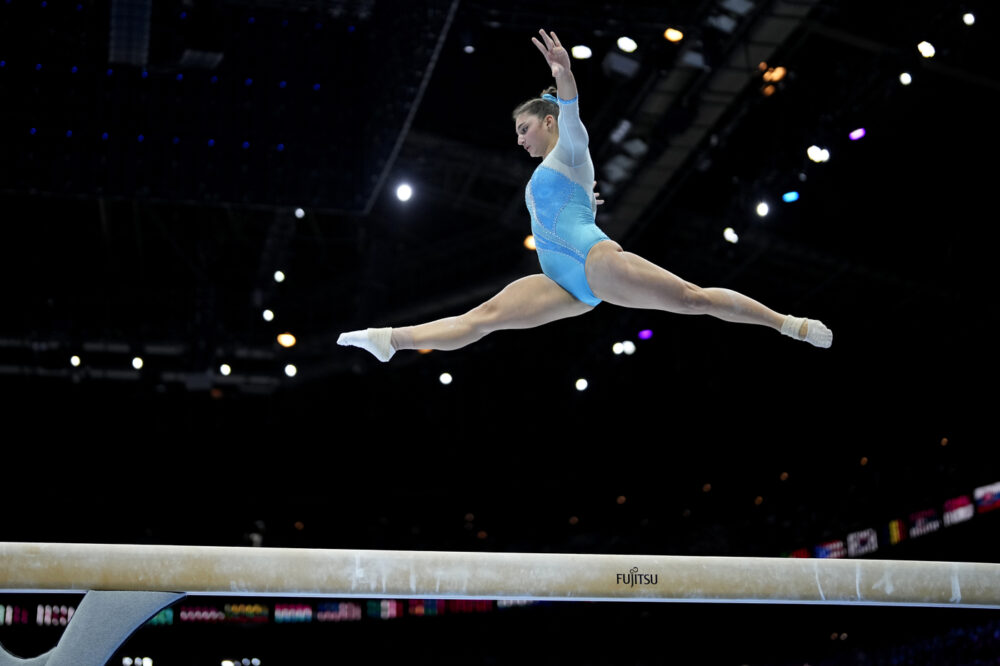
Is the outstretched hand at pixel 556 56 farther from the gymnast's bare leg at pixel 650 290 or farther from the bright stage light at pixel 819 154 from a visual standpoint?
the bright stage light at pixel 819 154

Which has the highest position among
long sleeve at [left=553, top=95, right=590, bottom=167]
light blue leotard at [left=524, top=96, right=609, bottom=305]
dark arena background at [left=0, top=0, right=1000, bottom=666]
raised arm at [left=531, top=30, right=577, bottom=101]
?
dark arena background at [left=0, top=0, right=1000, bottom=666]

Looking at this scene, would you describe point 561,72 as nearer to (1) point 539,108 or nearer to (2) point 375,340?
(1) point 539,108

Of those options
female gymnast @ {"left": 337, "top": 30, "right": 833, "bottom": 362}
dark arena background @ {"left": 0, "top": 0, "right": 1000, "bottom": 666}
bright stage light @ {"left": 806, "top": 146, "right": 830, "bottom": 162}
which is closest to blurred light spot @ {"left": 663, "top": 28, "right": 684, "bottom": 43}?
dark arena background @ {"left": 0, "top": 0, "right": 1000, "bottom": 666}

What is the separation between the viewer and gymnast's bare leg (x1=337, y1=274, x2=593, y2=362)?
14.1ft

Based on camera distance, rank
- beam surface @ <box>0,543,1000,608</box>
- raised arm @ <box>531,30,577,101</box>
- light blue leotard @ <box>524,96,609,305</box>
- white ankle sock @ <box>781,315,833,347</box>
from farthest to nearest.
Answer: white ankle sock @ <box>781,315,833,347</box> → light blue leotard @ <box>524,96,609,305</box> → raised arm @ <box>531,30,577,101</box> → beam surface @ <box>0,543,1000,608</box>

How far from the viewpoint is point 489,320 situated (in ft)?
14.3

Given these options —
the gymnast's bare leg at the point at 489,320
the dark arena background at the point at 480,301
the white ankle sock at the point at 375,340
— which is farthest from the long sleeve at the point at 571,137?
the dark arena background at the point at 480,301

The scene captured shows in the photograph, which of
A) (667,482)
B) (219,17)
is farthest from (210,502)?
(219,17)

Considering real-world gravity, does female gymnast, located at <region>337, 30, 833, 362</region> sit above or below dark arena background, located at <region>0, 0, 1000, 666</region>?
below

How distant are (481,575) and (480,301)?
11.2 metres

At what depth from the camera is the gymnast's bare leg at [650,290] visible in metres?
3.98

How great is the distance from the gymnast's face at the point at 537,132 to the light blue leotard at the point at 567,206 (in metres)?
0.19

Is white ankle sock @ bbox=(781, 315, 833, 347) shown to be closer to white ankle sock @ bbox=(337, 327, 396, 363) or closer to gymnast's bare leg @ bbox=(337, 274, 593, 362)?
gymnast's bare leg @ bbox=(337, 274, 593, 362)

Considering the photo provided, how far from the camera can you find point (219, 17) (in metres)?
7.71
